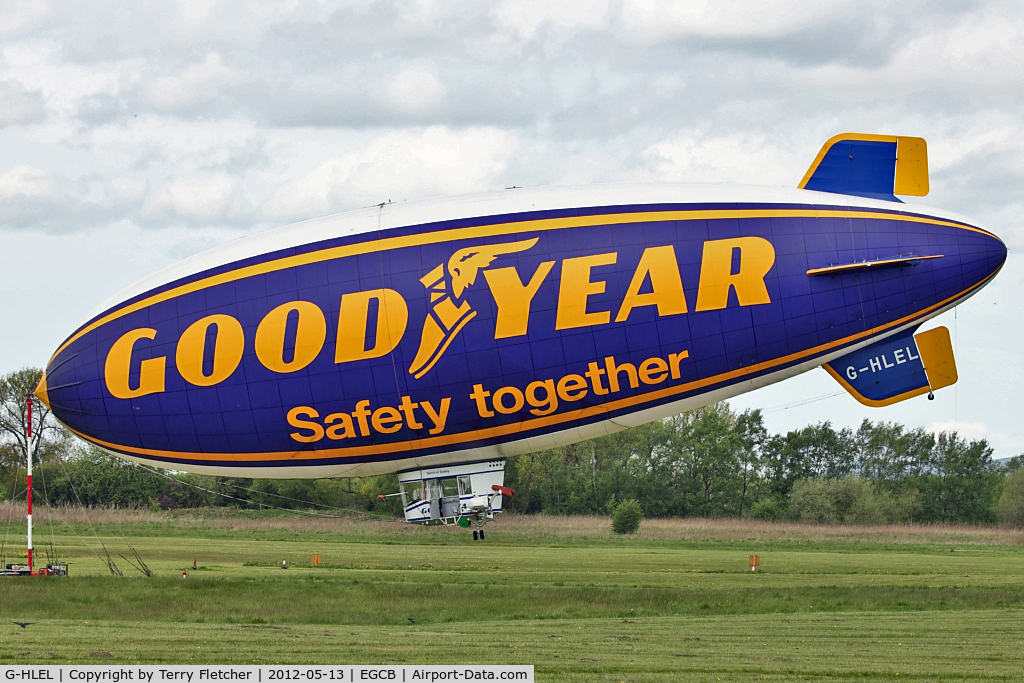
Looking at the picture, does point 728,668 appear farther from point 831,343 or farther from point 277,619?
point 277,619

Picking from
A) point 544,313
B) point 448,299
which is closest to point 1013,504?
point 544,313

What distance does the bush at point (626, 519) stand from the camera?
71062mm

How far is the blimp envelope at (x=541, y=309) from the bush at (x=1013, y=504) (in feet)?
173

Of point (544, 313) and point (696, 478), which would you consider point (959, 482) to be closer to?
point (696, 478)

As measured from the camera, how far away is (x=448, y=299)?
2727 centimetres

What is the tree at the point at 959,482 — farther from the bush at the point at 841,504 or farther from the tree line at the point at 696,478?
the bush at the point at 841,504

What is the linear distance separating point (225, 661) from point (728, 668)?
11.4 meters

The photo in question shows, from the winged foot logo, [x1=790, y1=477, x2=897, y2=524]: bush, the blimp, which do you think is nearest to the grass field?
[x1=790, y1=477, x2=897, y2=524]: bush

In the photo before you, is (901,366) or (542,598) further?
(542,598)

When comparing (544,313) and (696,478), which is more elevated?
(544,313)

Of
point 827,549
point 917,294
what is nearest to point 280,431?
point 917,294

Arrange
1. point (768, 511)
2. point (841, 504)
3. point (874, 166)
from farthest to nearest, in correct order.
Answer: point (768, 511), point (841, 504), point (874, 166)

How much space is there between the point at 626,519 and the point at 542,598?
3041 cm

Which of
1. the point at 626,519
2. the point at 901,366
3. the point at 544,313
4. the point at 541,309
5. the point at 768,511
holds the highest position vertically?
the point at 541,309
